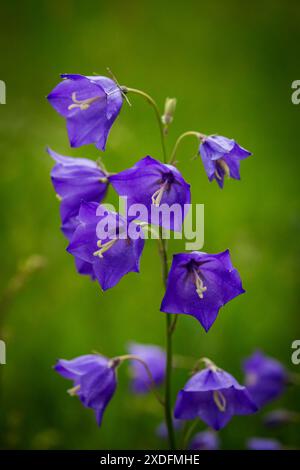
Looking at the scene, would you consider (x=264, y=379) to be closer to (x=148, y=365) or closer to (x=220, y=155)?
(x=148, y=365)

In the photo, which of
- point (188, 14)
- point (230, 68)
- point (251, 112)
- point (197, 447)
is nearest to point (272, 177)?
point (251, 112)

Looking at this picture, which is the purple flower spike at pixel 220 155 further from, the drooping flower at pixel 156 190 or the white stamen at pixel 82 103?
the white stamen at pixel 82 103

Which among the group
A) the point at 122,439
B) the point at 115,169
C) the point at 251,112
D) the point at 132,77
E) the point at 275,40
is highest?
the point at 275,40

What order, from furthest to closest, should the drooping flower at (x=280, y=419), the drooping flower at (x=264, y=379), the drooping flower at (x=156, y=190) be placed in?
the drooping flower at (x=264, y=379) < the drooping flower at (x=280, y=419) < the drooping flower at (x=156, y=190)

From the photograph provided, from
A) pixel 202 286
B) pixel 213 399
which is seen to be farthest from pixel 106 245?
pixel 213 399

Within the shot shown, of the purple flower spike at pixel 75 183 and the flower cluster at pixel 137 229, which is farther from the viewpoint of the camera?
the purple flower spike at pixel 75 183

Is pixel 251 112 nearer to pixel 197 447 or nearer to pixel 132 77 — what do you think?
pixel 132 77

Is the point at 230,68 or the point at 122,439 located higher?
the point at 230,68

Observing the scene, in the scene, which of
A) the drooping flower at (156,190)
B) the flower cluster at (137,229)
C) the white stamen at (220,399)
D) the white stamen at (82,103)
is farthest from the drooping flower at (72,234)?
the white stamen at (220,399)
